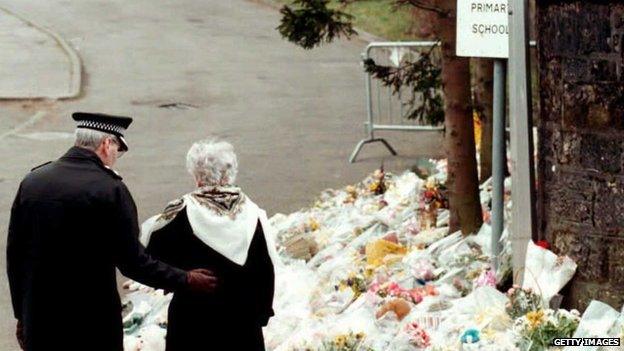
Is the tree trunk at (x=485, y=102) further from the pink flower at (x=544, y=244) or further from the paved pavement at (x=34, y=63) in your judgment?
the paved pavement at (x=34, y=63)

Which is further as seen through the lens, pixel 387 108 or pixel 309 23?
pixel 387 108

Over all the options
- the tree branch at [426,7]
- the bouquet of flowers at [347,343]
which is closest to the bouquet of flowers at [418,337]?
the bouquet of flowers at [347,343]

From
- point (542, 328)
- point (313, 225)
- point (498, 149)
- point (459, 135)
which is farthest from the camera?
point (313, 225)

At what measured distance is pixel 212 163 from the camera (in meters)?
6.76

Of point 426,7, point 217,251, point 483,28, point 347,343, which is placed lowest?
point 347,343

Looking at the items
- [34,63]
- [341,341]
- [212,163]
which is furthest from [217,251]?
[34,63]

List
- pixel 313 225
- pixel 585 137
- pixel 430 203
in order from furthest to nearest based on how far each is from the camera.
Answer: pixel 313 225, pixel 430 203, pixel 585 137

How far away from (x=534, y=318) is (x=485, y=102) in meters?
4.32

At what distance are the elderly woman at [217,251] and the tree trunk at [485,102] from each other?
15.2 feet

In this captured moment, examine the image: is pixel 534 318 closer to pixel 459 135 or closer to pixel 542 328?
pixel 542 328

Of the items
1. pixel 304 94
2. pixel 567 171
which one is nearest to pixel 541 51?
pixel 567 171

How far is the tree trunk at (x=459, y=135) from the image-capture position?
9.82m

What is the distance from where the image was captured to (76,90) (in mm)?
21438

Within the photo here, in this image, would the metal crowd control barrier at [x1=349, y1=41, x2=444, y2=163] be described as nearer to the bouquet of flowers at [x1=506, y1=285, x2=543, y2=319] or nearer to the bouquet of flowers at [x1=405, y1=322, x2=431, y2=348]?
the bouquet of flowers at [x1=405, y1=322, x2=431, y2=348]
